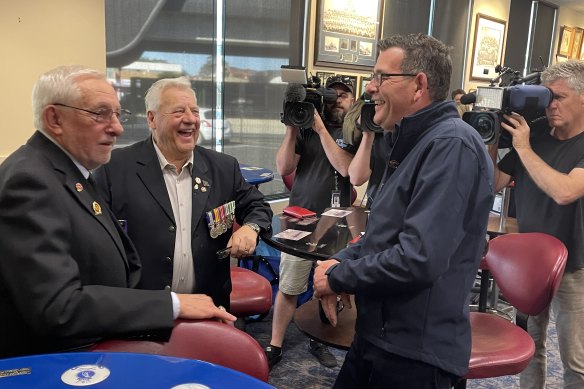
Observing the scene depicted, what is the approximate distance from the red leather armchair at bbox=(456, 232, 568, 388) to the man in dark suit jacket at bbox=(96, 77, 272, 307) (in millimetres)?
911

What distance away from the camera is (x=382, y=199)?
4.39 ft

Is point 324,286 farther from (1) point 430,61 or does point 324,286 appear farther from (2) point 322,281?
(1) point 430,61

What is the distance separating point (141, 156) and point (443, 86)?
1075 mm

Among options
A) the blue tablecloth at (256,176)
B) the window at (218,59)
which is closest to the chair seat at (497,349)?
the blue tablecloth at (256,176)

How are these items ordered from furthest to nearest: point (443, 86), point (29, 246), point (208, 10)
Result: point (208, 10)
point (443, 86)
point (29, 246)

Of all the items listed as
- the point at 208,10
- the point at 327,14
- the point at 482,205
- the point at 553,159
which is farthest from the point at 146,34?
the point at 482,205

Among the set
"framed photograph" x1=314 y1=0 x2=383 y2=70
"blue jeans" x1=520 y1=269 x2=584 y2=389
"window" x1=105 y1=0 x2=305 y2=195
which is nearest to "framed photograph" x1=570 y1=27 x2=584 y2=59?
"framed photograph" x1=314 y1=0 x2=383 y2=70

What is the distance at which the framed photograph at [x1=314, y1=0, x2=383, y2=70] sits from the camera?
4.88 m

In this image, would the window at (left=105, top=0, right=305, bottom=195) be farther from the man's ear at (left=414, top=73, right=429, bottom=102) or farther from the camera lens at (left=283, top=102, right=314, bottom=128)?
the man's ear at (left=414, top=73, right=429, bottom=102)

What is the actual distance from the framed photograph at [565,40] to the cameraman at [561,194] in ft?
25.9

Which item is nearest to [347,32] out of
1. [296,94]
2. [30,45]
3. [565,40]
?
[296,94]

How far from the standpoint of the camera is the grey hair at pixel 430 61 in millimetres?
1323

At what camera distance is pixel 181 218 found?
1764 mm

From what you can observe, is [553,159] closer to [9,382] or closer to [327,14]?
[9,382]
